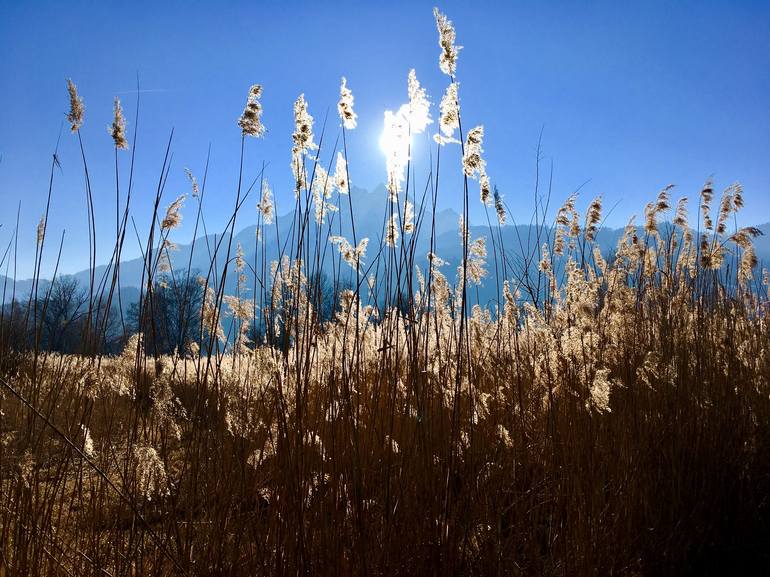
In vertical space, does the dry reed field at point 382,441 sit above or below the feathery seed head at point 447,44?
below

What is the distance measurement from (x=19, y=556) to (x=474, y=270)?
6.92 ft

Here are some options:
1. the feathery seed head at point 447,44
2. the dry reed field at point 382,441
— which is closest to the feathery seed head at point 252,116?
the dry reed field at point 382,441

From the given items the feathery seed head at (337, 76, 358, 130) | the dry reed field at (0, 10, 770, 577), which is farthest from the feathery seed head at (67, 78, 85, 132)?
the feathery seed head at (337, 76, 358, 130)

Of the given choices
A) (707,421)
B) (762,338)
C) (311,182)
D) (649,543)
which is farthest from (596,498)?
(762,338)

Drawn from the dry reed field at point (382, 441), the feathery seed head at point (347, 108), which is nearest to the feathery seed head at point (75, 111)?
the dry reed field at point (382, 441)

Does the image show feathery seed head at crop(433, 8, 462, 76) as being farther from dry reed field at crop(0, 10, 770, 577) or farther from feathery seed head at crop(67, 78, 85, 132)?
feathery seed head at crop(67, 78, 85, 132)

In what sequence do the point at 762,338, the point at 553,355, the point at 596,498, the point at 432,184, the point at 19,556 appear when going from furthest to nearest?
the point at 762,338 < the point at 553,355 < the point at 432,184 < the point at 596,498 < the point at 19,556

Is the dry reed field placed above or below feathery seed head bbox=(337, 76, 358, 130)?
below

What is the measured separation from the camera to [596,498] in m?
1.69

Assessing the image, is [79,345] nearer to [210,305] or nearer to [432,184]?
[210,305]

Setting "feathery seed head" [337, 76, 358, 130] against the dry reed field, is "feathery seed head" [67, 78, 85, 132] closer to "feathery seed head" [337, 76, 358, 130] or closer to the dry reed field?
the dry reed field

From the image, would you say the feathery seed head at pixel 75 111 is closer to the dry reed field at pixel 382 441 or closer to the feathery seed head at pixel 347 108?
the dry reed field at pixel 382 441

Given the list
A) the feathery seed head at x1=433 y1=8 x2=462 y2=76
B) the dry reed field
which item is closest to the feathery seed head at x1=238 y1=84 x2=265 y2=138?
the dry reed field

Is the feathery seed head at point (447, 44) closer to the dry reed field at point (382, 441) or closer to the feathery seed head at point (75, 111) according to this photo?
the dry reed field at point (382, 441)
